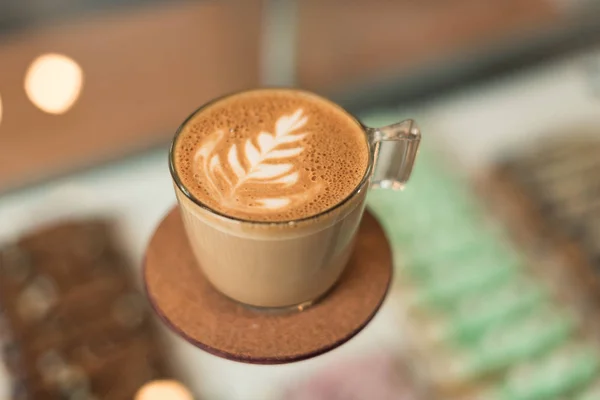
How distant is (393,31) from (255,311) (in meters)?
1.30

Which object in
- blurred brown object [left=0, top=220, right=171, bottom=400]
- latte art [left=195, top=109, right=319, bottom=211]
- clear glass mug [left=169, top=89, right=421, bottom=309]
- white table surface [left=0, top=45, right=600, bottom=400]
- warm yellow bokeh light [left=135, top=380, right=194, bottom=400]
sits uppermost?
latte art [left=195, top=109, right=319, bottom=211]

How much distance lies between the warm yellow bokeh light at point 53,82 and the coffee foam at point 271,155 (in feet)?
3.30

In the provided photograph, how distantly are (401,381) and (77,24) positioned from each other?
120 centimetres

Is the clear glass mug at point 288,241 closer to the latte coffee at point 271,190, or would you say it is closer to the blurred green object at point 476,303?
the latte coffee at point 271,190

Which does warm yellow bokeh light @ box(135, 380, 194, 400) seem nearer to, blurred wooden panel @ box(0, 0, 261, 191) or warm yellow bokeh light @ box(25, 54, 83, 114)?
blurred wooden panel @ box(0, 0, 261, 191)

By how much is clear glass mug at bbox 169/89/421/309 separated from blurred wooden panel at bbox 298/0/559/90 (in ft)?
3.20

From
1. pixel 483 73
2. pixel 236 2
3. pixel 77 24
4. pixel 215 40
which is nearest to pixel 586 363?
pixel 483 73

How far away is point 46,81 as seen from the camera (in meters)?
1.46

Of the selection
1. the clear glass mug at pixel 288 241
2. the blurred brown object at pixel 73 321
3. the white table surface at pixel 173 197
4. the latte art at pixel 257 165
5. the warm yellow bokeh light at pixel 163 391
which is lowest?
the warm yellow bokeh light at pixel 163 391

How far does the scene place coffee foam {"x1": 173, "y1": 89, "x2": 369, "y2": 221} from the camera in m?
0.44

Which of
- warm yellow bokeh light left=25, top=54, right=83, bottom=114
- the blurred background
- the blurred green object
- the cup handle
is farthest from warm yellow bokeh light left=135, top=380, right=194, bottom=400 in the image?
warm yellow bokeh light left=25, top=54, right=83, bottom=114

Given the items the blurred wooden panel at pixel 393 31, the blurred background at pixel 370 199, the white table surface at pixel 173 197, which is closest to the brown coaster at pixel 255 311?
the white table surface at pixel 173 197

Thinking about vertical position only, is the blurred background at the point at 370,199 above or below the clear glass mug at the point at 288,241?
below

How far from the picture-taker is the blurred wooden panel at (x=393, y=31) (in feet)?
5.05
